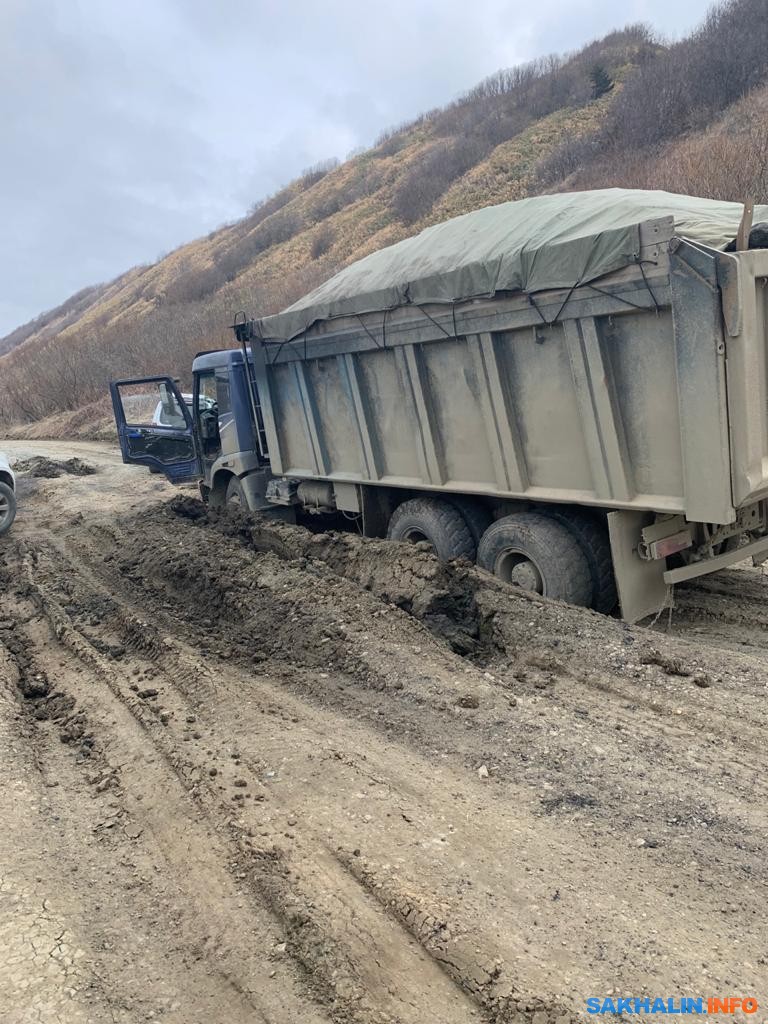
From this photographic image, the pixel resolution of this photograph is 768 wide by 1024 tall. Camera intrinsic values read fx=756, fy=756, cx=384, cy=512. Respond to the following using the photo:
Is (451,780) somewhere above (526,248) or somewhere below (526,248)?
below

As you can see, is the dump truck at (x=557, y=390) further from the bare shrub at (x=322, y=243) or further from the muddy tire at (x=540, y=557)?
the bare shrub at (x=322, y=243)

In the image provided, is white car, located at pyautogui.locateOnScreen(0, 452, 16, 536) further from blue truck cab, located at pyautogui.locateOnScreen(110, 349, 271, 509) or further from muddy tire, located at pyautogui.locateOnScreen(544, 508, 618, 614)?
muddy tire, located at pyautogui.locateOnScreen(544, 508, 618, 614)

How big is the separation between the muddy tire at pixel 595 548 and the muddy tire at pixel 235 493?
4895 millimetres

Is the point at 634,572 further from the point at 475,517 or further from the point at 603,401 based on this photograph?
the point at 475,517

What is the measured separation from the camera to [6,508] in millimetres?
10922

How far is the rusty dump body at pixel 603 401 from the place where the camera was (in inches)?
179

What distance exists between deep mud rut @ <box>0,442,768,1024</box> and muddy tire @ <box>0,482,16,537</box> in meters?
4.64

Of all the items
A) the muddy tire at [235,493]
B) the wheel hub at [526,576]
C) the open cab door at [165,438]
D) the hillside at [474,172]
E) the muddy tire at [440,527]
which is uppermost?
the hillside at [474,172]

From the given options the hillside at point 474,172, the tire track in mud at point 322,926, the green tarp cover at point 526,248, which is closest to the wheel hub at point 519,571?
the green tarp cover at point 526,248

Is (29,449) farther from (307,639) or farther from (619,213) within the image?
(619,213)

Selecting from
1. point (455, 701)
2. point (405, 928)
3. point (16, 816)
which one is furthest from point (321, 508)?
point (405, 928)

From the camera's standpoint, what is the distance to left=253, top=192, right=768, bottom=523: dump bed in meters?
4.54

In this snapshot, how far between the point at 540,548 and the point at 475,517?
3.49 feet

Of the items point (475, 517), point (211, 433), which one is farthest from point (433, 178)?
point (475, 517)
